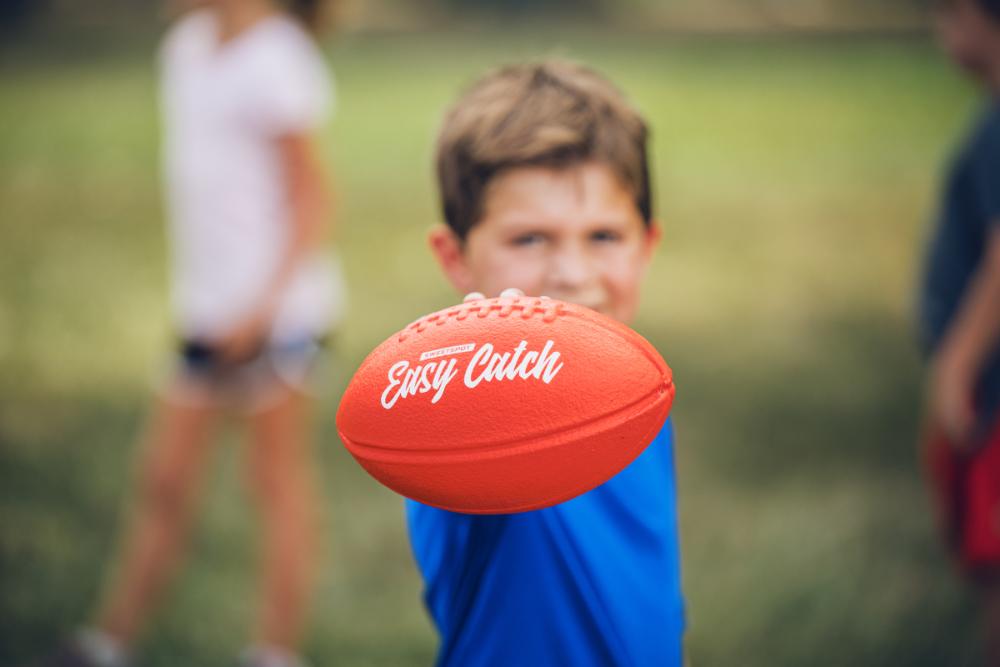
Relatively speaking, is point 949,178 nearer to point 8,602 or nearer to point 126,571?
point 126,571

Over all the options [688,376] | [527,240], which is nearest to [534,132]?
[527,240]

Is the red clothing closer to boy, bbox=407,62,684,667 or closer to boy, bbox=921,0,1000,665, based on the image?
boy, bbox=921,0,1000,665

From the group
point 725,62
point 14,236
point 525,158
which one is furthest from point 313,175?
point 725,62

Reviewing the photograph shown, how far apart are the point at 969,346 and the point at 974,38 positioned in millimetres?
731

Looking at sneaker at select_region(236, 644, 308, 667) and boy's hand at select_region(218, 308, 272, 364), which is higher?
boy's hand at select_region(218, 308, 272, 364)

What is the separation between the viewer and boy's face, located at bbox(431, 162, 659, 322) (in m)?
1.46

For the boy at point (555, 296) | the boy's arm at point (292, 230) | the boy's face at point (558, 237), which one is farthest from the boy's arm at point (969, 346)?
the boy's arm at point (292, 230)

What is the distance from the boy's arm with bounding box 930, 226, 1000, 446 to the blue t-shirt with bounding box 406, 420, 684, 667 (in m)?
1.40

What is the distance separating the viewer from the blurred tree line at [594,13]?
1836 cm

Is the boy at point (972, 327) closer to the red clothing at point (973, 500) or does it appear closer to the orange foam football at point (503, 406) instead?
the red clothing at point (973, 500)

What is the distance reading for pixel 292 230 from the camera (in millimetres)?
2943

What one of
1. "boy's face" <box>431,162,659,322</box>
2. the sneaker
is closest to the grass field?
the sneaker

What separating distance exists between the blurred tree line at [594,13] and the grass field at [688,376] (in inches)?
267

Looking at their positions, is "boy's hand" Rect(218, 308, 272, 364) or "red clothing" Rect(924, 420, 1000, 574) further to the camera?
"boy's hand" Rect(218, 308, 272, 364)
